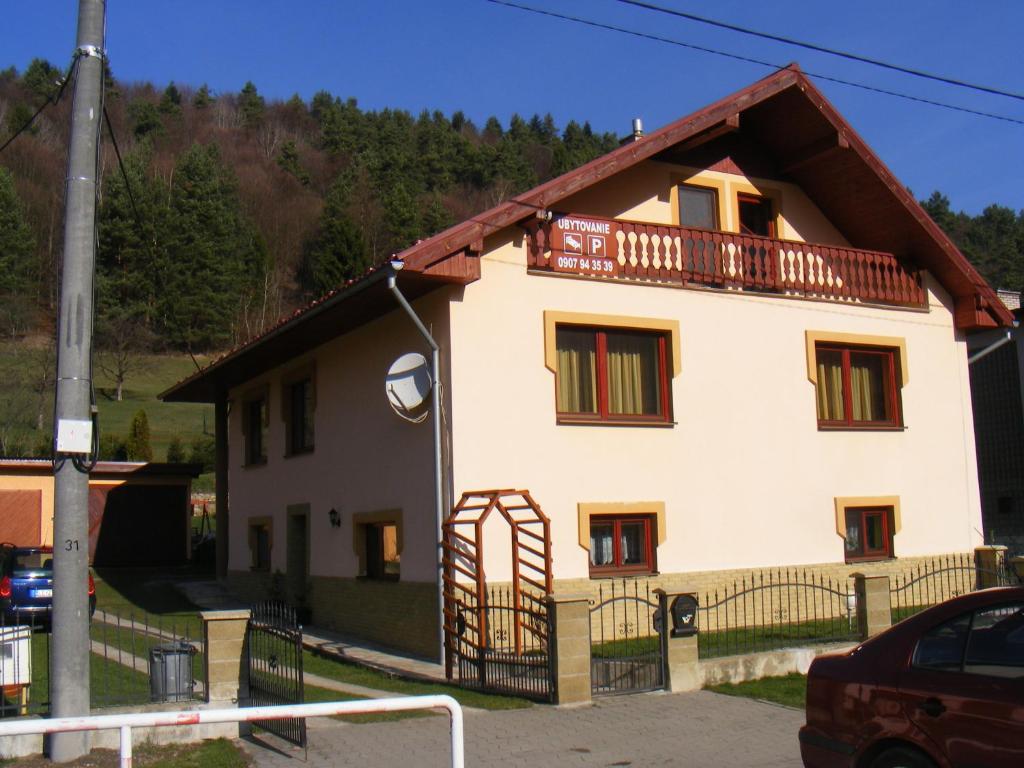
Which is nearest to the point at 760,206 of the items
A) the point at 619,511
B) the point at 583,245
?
the point at 583,245

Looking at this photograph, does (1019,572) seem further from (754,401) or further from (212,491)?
(212,491)

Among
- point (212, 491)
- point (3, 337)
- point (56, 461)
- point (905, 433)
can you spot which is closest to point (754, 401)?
point (905, 433)

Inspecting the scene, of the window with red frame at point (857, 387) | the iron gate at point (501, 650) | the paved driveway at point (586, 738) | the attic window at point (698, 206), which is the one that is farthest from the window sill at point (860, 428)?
the paved driveway at point (586, 738)

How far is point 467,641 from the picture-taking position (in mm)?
12555

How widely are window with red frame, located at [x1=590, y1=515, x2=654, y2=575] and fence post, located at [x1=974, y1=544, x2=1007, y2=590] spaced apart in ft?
16.5

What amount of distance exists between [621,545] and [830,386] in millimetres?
4914

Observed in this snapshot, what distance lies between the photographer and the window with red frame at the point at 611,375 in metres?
15.2

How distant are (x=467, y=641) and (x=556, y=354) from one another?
440cm

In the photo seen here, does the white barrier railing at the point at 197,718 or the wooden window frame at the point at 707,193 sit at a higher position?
the wooden window frame at the point at 707,193

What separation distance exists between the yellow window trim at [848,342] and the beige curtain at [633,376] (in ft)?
9.26

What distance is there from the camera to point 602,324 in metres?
15.3

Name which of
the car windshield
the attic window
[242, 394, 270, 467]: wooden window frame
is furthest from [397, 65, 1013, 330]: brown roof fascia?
the car windshield

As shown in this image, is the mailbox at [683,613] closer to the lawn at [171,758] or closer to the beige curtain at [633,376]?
the beige curtain at [633,376]

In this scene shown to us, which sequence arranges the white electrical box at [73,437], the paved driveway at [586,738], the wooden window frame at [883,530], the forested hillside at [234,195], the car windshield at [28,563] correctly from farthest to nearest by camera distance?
the forested hillside at [234,195], the car windshield at [28,563], the wooden window frame at [883,530], the paved driveway at [586,738], the white electrical box at [73,437]
